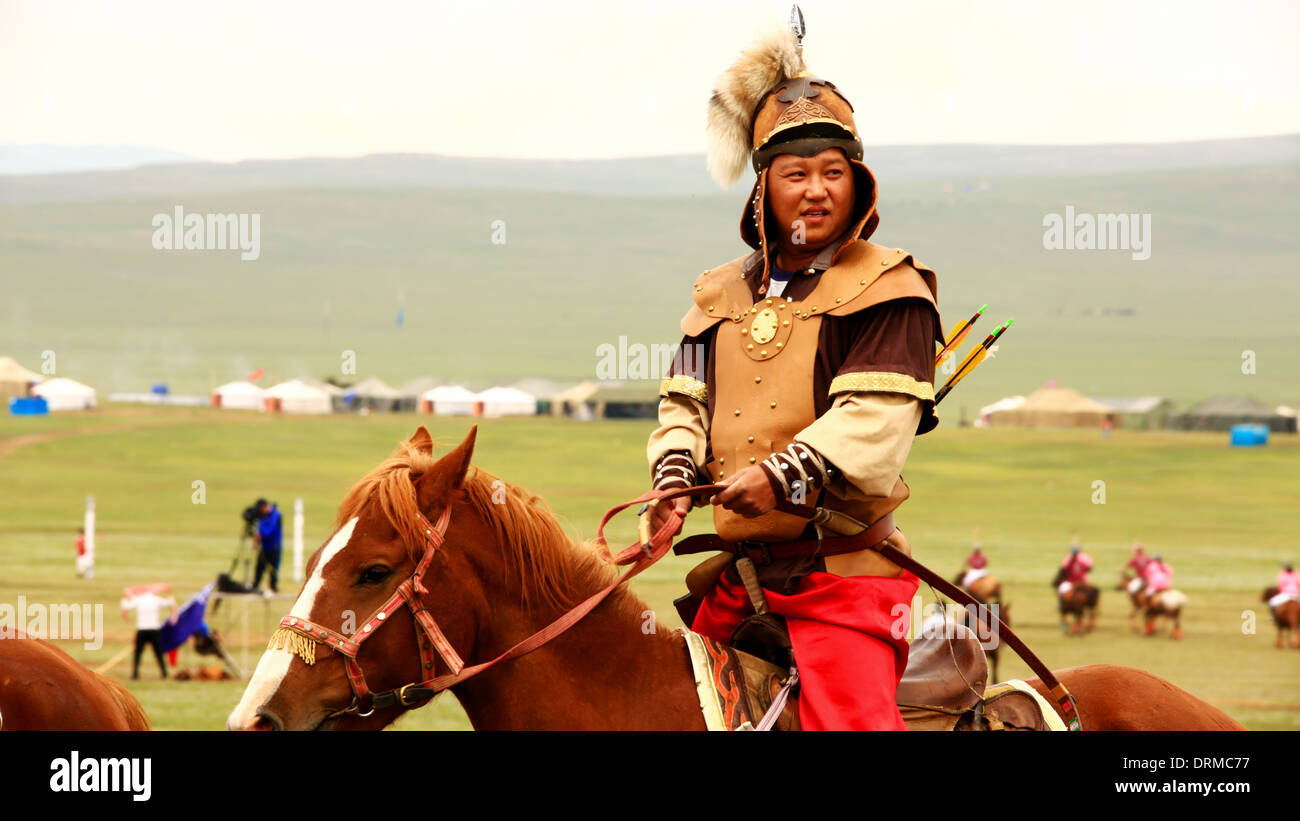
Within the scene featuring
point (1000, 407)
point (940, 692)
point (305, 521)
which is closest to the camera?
point (940, 692)

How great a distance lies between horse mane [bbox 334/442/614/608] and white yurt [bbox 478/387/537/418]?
78689 millimetres

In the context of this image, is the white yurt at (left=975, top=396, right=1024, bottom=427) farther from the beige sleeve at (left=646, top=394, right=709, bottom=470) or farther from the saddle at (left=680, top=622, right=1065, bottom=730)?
the beige sleeve at (left=646, top=394, right=709, bottom=470)

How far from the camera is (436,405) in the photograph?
263 feet

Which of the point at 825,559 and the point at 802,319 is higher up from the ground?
the point at 802,319

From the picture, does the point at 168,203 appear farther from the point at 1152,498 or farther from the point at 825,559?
the point at 825,559

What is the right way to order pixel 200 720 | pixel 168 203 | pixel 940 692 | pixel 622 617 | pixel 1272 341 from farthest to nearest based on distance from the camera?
pixel 168 203, pixel 1272 341, pixel 200 720, pixel 940 692, pixel 622 617

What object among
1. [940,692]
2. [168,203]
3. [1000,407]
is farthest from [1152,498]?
[168,203]

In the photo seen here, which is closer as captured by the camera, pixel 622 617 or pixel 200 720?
pixel 622 617

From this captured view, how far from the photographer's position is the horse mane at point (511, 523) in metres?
3.33

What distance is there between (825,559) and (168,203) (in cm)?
14219

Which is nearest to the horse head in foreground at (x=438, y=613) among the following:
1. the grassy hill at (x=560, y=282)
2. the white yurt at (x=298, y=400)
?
the grassy hill at (x=560, y=282)

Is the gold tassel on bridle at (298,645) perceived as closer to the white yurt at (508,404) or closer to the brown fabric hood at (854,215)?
the brown fabric hood at (854,215)

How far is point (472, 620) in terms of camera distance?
11.3ft

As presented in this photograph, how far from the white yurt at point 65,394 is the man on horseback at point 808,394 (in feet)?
279
